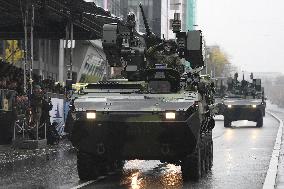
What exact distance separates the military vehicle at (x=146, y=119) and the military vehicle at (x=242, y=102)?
2266 cm

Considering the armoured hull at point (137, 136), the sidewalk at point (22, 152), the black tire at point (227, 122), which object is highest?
the armoured hull at point (137, 136)

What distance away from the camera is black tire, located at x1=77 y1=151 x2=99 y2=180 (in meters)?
12.4

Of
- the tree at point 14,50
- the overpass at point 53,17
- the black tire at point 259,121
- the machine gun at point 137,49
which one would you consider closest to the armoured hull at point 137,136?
the machine gun at point 137,49

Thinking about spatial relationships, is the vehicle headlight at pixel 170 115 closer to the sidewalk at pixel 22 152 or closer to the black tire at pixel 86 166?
the black tire at pixel 86 166

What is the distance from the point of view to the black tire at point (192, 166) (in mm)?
12164

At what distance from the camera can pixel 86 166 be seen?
12523 mm

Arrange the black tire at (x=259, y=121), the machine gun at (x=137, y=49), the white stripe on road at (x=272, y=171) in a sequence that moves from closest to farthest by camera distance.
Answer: the white stripe on road at (x=272, y=171) → the machine gun at (x=137, y=49) → the black tire at (x=259, y=121)

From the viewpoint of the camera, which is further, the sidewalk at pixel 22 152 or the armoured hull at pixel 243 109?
the armoured hull at pixel 243 109

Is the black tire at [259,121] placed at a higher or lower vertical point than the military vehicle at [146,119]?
lower

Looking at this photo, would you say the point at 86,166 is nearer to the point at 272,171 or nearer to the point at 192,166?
the point at 192,166

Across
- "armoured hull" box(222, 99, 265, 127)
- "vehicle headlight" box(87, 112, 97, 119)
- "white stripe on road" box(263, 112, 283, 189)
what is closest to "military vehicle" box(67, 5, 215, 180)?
"vehicle headlight" box(87, 112, 97, 119)

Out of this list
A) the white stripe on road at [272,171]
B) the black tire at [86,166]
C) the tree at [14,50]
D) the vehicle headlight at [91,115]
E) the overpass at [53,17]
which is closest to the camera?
the vehicle headlight at [91,115]

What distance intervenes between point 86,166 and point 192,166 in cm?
196

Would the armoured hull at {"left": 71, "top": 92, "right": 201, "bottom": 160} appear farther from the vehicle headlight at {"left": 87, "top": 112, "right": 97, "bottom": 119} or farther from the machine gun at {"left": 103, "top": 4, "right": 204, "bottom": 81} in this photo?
the machine gun at {"left": 103, "top": 4, "right": 204, "bottom": 81}
